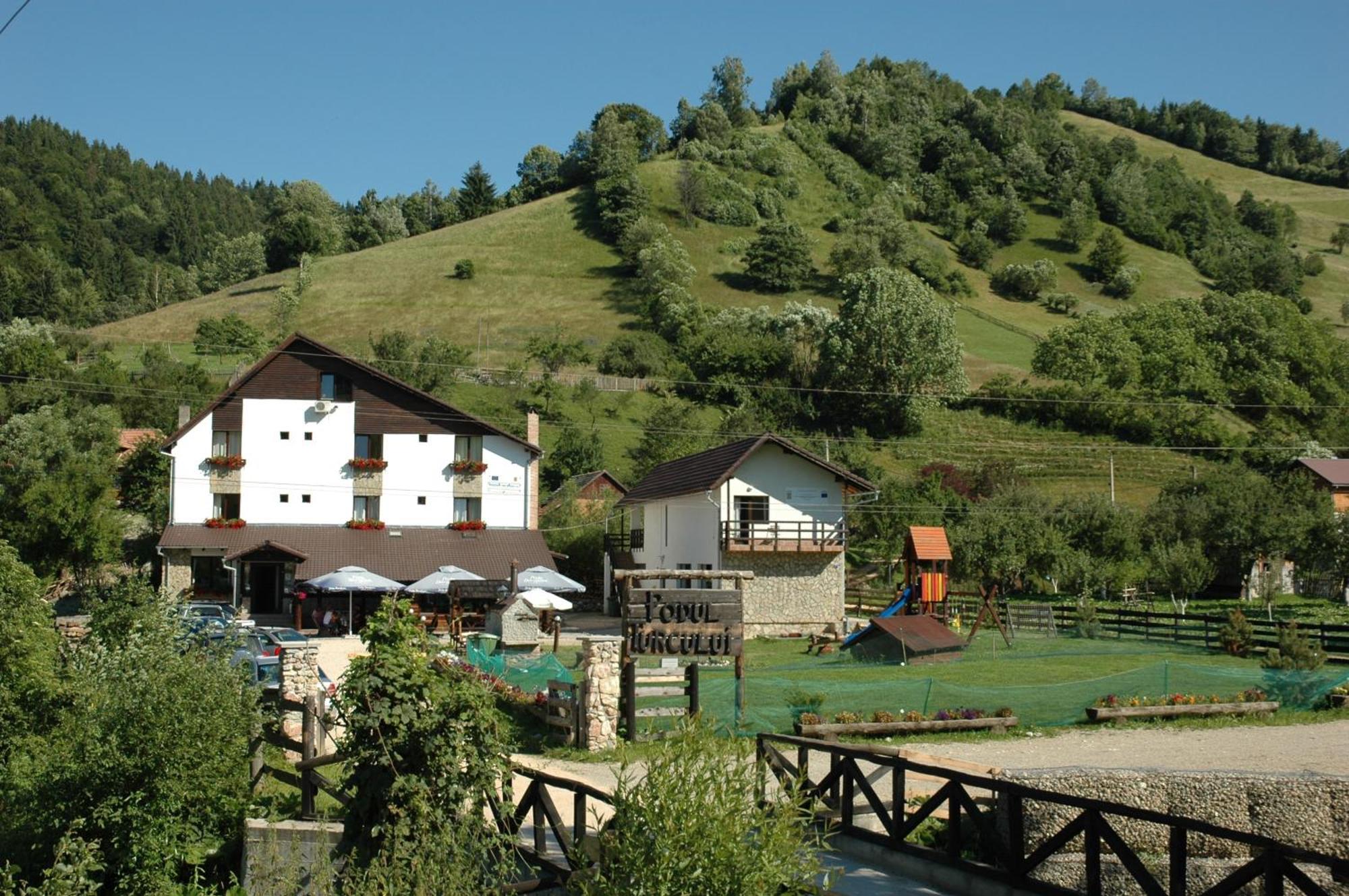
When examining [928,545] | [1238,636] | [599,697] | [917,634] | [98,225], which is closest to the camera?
[599,697]

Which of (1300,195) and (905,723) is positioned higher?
(1300,195)

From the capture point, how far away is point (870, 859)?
11648mm

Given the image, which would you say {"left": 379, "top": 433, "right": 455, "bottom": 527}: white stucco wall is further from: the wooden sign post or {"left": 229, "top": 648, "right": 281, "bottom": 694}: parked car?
the wooden sign post

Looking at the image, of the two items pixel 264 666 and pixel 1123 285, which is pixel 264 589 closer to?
pixel 264 666

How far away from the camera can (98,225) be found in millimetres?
143000

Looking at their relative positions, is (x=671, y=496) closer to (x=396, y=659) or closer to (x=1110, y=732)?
(x=1110, y=732)

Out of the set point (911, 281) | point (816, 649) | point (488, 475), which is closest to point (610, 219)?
point (911, 281)

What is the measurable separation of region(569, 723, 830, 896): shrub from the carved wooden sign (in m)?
12.1

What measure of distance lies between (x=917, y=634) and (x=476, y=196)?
12015cm

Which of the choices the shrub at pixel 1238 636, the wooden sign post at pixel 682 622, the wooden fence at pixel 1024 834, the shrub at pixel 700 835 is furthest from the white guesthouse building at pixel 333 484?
the shrub at pixel 700 835

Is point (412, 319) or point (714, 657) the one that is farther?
point (412, 319)

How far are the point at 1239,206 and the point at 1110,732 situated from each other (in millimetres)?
143685

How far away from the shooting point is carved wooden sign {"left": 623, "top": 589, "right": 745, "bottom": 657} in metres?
19.7

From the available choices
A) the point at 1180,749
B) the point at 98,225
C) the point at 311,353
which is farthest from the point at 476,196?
the point at 1180,749
